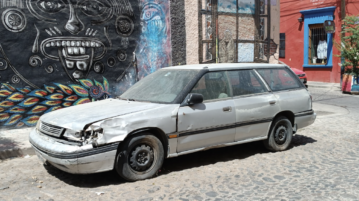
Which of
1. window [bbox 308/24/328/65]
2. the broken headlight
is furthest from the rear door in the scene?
window [bbox 308/24/328/65]

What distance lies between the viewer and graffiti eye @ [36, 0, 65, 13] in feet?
28.0

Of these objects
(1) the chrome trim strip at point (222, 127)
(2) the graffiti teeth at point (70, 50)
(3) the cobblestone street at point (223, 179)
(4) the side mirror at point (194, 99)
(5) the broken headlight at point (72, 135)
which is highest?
(2) the graffiti teeth at point (70, 50)

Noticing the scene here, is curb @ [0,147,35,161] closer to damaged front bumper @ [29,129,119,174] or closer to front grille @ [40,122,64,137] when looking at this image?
front grille @ [40,122,64,137]

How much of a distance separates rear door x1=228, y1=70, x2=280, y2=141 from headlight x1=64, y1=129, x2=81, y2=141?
2.44 meters

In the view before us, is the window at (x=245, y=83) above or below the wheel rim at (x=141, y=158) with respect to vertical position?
above

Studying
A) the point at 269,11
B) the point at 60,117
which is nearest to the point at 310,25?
the point at 269,11

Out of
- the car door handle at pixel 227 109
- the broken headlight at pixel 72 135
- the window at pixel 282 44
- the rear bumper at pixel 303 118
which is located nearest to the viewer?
the broken headlight at pixel 72 135

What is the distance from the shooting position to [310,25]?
823 inches

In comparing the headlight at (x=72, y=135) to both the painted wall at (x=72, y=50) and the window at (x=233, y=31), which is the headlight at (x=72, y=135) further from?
the window at (x=233, y=31)

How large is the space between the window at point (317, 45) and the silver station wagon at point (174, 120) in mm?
14806

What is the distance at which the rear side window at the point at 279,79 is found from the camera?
6.42 m

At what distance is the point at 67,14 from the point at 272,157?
5.86 metres

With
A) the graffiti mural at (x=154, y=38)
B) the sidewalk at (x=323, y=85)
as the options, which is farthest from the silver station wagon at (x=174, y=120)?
the sidewalk at (x=323, y=85)

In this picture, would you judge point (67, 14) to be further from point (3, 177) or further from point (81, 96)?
point (3, 177)
